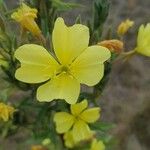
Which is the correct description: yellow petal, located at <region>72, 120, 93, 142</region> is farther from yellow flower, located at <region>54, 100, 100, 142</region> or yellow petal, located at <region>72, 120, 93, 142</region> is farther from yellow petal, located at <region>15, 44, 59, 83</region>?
yellow petal, located at <region>15, 44, 59, 83</region>

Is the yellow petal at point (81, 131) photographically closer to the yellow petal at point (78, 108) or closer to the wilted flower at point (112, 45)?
the yellow petal at point (78, 108)

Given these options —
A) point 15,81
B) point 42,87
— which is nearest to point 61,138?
point 15,81

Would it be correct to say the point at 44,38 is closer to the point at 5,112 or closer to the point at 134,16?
the point at 5,112

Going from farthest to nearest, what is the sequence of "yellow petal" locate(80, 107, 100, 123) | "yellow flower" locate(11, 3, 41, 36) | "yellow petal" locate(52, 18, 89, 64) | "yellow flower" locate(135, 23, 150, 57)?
1. "yellow petal" locate(80, 107, 100, 123)
2. "yellow flower" locate(135, 23, 150, 57)
3. "yellow flower" locate(11, 3, 41, 36)
4. "yellow petal" locate(52, 18, 89, 64)

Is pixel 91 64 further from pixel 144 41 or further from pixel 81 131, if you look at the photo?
pixel 81 131

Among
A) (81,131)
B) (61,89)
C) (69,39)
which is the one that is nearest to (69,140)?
(81,131)

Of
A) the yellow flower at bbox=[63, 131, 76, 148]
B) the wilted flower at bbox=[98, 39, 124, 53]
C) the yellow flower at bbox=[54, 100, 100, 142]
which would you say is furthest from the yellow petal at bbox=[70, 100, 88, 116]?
the wilted flower at bbox=[98, 39, 124, 53]

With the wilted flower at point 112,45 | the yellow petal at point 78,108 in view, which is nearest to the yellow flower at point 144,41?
the wilted flower at point 112,45
